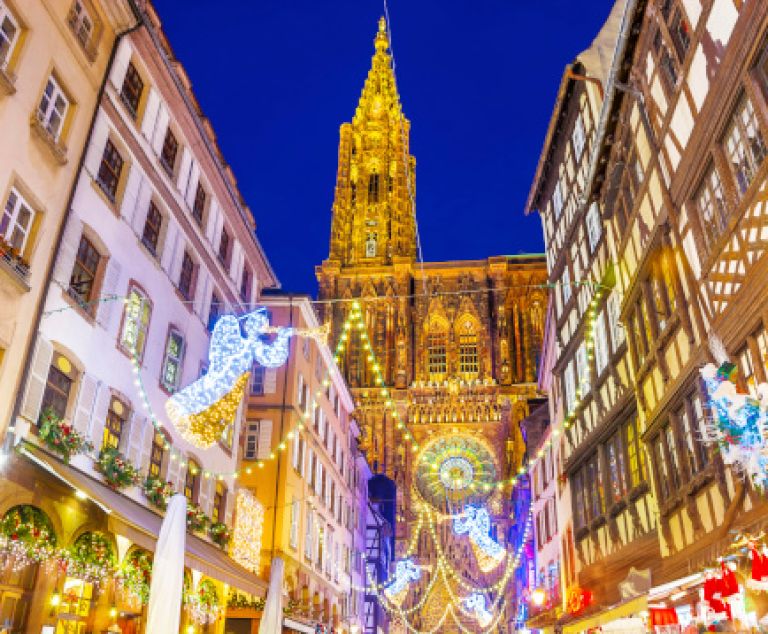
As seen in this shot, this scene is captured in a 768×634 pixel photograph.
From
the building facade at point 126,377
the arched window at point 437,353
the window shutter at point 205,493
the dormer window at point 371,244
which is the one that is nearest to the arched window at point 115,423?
the building facade at point 126,377

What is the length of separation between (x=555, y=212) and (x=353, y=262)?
1556 inches

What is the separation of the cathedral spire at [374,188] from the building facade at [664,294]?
4231 centimetres

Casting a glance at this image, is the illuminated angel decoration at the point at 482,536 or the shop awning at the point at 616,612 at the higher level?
the illuminated angel decoration at the point at 482,536

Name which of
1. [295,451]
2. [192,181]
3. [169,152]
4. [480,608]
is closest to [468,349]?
[480,608]

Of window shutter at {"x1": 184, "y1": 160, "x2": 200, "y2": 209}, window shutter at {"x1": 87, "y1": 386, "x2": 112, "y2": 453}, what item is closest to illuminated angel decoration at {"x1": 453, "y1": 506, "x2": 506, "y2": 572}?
window shutter at {"x1": 184, "y1": 160, "x2": 200, "y2": 209}

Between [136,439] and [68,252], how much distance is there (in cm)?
421

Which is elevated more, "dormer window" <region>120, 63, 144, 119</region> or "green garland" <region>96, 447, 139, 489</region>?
"dormer window" <region>120, 63, 144, 119</region>

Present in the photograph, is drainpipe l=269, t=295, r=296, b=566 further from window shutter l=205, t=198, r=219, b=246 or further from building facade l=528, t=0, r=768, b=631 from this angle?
building facade l=528, t=0, r=768, b=631

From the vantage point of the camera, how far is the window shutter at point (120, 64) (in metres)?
14.0

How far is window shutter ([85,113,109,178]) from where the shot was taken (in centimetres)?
1299

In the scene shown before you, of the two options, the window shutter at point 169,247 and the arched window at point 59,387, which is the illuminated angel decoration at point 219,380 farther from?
the window shutter at point 169,247

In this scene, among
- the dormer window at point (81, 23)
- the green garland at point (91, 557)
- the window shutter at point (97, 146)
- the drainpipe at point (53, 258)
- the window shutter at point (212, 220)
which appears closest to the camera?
the drainpipe at point (53, 258)

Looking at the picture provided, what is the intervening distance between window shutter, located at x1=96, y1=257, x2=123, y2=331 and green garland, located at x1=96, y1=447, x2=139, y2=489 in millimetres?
2335

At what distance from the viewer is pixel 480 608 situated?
48.6m
